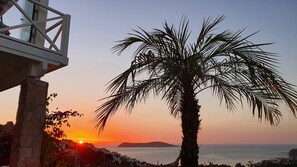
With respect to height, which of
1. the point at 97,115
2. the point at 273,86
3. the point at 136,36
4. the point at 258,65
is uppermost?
the point at 136,36

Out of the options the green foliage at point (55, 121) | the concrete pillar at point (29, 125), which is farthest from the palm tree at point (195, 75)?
the concrete pillar at point (29, 125)

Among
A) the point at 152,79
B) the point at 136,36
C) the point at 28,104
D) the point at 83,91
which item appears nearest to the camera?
the point at 28,104

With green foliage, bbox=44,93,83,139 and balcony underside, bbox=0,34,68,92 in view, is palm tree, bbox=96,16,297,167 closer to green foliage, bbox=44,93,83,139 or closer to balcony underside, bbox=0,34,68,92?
green foliage, bbox=44,93,83,139

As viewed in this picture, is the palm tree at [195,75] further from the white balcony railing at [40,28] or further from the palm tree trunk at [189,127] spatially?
the white balcony railing at [40,28]

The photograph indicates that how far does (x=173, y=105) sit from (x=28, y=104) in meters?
4.42

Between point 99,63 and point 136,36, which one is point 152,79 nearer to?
point 136,36

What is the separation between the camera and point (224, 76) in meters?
6.40

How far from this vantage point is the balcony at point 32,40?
4855mm

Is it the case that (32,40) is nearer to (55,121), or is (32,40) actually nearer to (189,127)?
(55,121)

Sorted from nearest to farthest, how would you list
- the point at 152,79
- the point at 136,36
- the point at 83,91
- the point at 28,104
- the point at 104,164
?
the point at 28,104 → the point at 152,79 → the point at 136,36 → the point at 83,91 → the point at 104,164

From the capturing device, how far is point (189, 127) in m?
6.07

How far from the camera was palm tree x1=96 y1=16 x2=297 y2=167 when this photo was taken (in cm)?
563

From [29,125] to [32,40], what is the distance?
160 centimetres

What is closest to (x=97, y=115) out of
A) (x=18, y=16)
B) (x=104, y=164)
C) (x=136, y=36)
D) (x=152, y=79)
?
(x=152, y=79)
